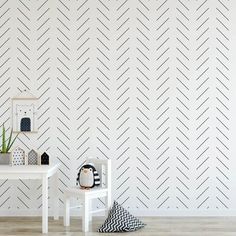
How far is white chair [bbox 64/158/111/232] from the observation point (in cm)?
343

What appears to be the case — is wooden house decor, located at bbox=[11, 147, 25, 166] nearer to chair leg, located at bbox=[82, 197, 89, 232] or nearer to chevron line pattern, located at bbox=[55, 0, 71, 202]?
chevron line pattern, located at bbox=[55, 0, 71, 202]

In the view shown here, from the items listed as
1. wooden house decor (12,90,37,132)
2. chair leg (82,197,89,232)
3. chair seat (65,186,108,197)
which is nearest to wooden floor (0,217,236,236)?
chair leg (82,197,89,232)

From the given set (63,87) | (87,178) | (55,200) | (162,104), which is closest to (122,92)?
(162,104)

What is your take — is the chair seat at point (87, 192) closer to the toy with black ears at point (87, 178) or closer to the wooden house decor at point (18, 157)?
the toy with black ears at point (87, 178)

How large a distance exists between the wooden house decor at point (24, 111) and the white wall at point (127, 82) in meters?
0.06

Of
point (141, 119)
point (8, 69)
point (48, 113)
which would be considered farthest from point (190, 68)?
point (8, 69)

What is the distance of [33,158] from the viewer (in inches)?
152

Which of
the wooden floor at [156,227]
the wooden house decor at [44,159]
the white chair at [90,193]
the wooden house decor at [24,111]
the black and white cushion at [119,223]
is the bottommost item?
the wooden floor at [156,227]

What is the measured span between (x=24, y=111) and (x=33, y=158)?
0.48 m

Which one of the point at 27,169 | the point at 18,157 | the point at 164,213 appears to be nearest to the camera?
the point at 27,169

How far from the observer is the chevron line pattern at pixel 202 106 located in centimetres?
405

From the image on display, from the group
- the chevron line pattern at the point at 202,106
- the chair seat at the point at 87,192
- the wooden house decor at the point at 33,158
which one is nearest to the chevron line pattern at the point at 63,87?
the wooden house decor at the point at 33,158

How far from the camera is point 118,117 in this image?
13.4 feet

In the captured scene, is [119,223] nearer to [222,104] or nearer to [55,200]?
[55,200]
